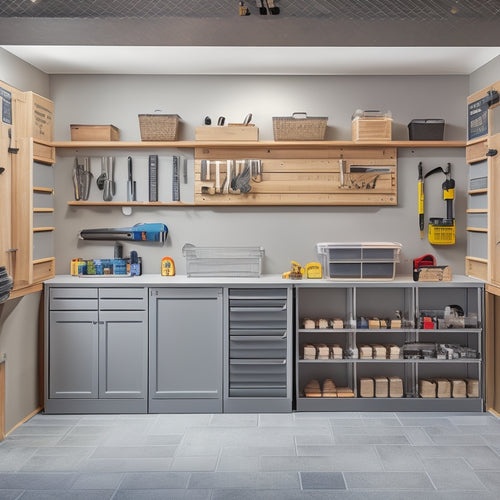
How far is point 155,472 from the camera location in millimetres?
3211

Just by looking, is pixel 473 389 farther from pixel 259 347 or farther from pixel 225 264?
pixel 225 264

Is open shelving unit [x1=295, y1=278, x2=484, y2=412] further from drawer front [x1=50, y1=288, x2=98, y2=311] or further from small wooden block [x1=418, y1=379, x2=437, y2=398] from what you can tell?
drawer front [x1=50, y1=288, x2=98, y2=311]

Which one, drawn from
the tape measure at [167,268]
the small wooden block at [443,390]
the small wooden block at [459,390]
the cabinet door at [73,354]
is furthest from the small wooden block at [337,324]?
the cabinet door at [73,354]

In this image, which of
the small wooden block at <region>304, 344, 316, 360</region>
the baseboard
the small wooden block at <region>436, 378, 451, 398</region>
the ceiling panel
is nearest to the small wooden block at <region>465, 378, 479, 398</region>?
the small wooden block at <region>436, 378, 451, 398</region>

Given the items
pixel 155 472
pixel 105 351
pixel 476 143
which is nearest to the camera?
pixel 155 472

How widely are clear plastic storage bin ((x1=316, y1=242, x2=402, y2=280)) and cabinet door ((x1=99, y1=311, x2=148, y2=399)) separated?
1.59 meters

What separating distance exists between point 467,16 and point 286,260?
3256 mm

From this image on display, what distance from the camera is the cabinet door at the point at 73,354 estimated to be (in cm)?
424

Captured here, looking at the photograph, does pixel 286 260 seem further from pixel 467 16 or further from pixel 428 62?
pixel 467 16

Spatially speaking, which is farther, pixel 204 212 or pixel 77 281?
pixel 204 212

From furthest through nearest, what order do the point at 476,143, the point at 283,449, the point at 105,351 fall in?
the point at 476,143
the point at 105,351
the point at 283,449

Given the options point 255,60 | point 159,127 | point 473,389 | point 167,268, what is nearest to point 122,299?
point 167,268

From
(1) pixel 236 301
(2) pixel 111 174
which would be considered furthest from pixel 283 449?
(2) pixel 111 174

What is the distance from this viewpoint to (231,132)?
15.0ft
